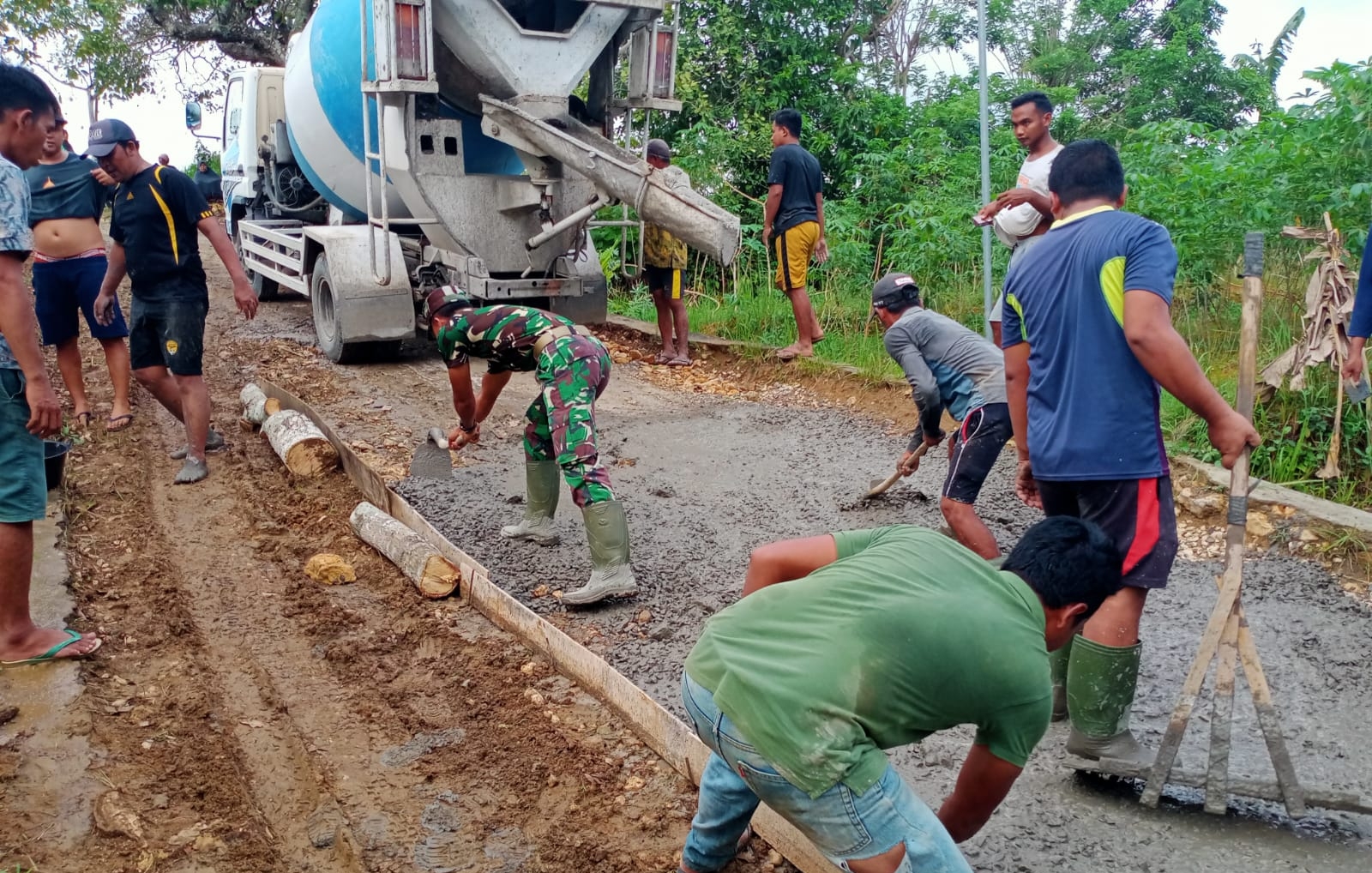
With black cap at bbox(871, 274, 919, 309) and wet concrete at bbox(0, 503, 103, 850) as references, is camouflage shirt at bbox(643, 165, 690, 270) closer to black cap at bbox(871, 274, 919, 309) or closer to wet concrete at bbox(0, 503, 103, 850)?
black cap at bbox(871, 274, 919, 309)

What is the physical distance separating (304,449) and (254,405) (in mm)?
1237

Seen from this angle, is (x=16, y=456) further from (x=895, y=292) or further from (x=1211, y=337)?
(x=1211, y=337)

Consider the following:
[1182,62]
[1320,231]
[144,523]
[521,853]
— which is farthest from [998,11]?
[521,853]

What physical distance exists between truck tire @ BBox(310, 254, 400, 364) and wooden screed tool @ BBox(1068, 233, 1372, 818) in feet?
22.0

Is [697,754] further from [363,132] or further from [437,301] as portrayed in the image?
[363,132]

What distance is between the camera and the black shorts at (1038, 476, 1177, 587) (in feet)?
9.21

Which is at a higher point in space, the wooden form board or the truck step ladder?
the truck step ladder

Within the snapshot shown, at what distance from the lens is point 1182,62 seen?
1464 centimetres

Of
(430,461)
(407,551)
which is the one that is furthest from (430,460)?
(407,551)

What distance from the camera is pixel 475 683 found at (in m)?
3.75

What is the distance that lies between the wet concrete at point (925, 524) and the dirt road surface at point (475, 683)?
0.04 feet

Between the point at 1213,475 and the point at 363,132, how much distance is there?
6467mm

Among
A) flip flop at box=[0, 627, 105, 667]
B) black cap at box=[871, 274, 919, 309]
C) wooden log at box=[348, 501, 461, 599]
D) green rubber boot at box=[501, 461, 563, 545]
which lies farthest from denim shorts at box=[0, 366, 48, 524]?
black cap at box=[871, 274, 919, 309]

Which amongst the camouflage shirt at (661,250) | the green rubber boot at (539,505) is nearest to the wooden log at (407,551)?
the green rubber boot at (539,505)
